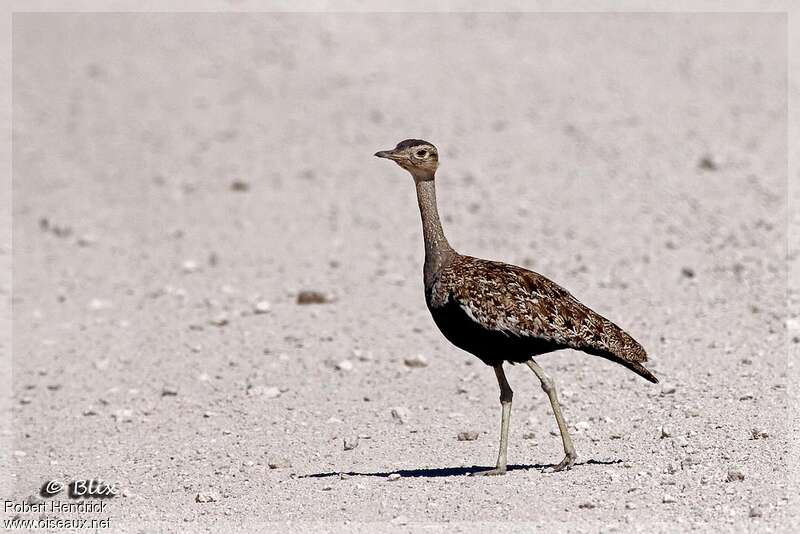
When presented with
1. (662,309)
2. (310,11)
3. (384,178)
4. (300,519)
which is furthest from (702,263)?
(310,11)

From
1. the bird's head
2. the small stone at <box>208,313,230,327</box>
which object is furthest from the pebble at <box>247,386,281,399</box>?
the bird's head

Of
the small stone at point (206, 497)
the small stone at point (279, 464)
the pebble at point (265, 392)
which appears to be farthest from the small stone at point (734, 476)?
the pebble at point (265, 392)

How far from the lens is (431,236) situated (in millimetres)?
9625

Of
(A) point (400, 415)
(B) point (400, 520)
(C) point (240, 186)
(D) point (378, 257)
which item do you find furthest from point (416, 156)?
(C) point (240, 186)

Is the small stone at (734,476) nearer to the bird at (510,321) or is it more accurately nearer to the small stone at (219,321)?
the bird at (510,321)

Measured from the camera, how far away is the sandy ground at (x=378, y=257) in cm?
950

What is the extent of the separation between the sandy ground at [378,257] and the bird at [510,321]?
752 mm

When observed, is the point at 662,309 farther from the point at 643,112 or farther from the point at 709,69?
the point at 709,69

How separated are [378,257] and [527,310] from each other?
7.51 meters

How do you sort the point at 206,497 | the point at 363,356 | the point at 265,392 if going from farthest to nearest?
the point at 363,356, the point at 265,392, the point at 206,497

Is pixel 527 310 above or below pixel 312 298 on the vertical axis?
above

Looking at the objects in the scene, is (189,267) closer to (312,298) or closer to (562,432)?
(312,298)

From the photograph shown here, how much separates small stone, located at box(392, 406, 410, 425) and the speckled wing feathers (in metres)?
2.03

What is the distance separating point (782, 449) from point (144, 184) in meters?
12.8
